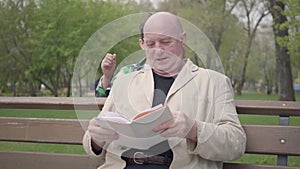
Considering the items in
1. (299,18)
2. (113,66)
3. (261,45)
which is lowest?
(261,45)

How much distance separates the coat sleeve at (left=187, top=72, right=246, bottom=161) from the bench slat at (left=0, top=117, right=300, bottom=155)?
29 centimetres

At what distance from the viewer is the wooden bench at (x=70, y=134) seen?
2.19 meters

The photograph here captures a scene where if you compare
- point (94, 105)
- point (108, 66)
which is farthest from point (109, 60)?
point (94, 105)

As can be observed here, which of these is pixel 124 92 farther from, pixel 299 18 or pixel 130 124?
pixel 299 18

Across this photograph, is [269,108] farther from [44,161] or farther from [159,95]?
[44,161]

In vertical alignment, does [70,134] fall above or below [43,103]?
below

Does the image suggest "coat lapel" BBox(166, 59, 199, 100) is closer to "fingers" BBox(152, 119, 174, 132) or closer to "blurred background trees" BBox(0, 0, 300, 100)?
"fingers" BBox(152, 119, 174, 132)

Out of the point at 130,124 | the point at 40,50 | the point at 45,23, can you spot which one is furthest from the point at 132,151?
the point at 40,50

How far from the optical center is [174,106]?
6.23 feet

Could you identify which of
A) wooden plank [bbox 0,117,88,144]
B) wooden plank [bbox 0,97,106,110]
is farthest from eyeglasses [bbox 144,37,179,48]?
wooden plank [bbox 0,117,88,144]

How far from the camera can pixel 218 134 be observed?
6.04 feet

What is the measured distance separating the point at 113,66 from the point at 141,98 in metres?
0.21

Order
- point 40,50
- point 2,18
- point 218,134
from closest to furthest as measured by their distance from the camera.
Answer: point 218,134 → point 2,18 → point 40,50

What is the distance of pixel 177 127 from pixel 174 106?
10.0 inches
